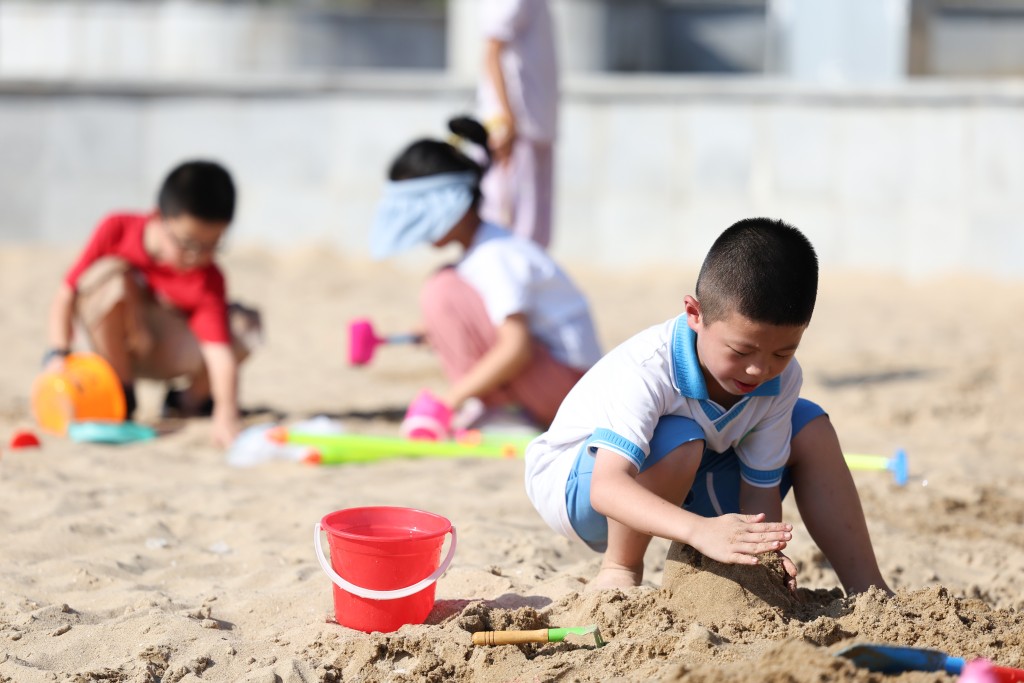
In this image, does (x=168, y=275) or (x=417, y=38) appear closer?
(x=168, y=275)

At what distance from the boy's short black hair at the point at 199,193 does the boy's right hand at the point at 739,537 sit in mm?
2519

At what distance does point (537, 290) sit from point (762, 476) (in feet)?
5.72

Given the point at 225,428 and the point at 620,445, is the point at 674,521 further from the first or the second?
the point at 225,428

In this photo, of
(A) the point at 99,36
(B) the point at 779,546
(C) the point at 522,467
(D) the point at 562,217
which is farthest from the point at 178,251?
(A) the point at 99,36

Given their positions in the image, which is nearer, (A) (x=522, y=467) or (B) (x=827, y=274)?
(A) (x=522, y=467)

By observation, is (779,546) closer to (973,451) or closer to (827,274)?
(973,451)

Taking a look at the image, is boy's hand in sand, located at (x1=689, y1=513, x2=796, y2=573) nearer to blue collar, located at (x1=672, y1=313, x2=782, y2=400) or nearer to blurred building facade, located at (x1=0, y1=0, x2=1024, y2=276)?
blue collar, located at (x1=672, y1=313, x2=782, y2=400)

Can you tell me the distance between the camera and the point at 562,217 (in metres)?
7.98

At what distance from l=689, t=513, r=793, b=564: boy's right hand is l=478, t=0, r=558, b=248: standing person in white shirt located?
3.15 metres

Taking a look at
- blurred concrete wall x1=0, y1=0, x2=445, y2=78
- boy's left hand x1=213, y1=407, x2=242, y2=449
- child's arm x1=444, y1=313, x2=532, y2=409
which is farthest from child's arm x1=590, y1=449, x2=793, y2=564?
blurred concrete wall x1=0, y1=0, x2=445, y2=78

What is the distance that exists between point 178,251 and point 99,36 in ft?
26.0

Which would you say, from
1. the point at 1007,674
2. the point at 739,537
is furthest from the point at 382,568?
the point at 1007,674

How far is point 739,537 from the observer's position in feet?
6.80

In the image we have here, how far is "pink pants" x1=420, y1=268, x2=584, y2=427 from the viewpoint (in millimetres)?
4113
